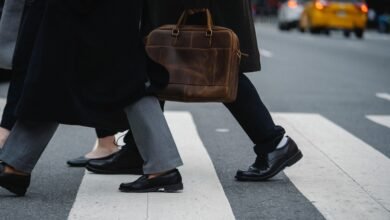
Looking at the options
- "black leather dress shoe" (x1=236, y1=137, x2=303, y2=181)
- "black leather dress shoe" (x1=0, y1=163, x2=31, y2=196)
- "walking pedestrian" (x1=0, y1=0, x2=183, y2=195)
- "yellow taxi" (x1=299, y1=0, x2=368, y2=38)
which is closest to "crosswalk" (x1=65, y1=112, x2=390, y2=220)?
"black leather dress shoe" (x1=236, y1=137, x2=303, y2=181)

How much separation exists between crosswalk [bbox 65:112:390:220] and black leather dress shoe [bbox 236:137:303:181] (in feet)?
0.39

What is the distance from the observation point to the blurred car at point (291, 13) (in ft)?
115

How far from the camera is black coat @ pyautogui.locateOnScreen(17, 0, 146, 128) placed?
426 cm

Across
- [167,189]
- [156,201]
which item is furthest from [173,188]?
[156,201]

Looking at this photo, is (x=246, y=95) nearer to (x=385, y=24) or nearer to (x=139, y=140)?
(x=139, y=140)

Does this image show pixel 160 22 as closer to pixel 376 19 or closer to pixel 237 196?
pixel 237 196

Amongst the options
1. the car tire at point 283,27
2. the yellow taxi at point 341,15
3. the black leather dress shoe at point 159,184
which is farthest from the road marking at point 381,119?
the car tire at point 283,27

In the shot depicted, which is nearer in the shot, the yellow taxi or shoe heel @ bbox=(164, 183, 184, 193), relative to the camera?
shoe heel @ bbox=(164, 183, 184, 193)

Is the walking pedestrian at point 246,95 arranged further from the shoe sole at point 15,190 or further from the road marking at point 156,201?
the shoe sole at point 15,190

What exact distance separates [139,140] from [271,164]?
2.60 feet

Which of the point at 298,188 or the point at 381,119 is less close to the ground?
the point at 298,188

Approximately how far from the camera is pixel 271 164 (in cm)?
491

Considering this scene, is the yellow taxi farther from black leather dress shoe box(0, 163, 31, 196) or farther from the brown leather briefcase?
black leather dress shoe box(0, 163, 31, 196)

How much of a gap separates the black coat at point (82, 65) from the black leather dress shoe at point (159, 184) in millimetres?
387
